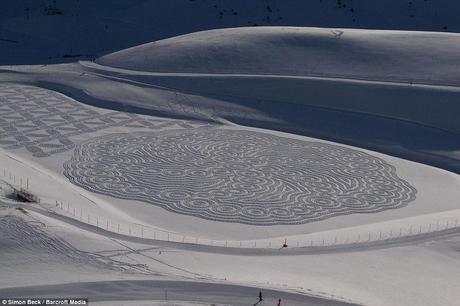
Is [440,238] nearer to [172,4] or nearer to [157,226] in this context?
[157,226]

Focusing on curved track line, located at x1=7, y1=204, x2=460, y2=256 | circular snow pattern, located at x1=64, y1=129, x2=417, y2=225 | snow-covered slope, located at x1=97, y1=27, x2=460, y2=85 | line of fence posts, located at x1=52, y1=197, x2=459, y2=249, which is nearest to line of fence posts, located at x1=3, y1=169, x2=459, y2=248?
line of fence posts, located at x1=52, y1=197, x2=459, y2=249

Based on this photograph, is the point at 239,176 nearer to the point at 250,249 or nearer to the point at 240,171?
the point at 240,171

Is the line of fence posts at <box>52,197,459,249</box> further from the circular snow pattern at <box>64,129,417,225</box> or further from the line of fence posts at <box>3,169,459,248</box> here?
the circular snow pattern at <box>64,129,417,225</box>

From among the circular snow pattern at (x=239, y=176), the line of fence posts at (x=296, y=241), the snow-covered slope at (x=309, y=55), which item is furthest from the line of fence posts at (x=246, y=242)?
the snow-covered slope at (x=309, y=55)

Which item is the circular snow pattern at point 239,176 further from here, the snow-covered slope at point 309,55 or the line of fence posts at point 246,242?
the snow-covered slope at point 309,55

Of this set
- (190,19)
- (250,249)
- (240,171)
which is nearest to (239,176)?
(240,171)

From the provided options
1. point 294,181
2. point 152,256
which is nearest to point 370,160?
point 294,181
